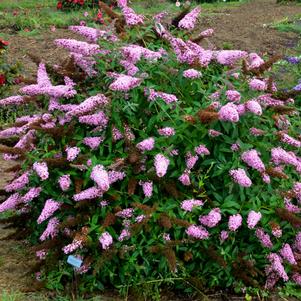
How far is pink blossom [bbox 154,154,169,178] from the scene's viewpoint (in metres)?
3.47

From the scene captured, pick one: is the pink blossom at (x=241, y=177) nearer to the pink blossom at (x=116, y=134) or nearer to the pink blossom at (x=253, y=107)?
the pink blossom at (x=253, y=107)

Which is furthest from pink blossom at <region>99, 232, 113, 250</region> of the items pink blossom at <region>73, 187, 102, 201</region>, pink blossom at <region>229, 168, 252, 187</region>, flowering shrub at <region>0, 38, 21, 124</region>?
flowering shrub at <region>0, 38, 21, 124</region>

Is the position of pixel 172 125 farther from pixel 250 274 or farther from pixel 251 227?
pixel 250 274

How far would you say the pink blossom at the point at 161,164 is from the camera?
347 cm

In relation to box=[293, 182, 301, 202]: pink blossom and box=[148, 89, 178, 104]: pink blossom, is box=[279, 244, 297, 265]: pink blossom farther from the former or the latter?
box=[148, 89, 178, 104]: pink blossom

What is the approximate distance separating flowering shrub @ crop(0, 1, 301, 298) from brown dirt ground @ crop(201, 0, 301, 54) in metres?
6.37

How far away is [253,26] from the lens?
41.1ft

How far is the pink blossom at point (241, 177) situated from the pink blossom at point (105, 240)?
0.83 meters

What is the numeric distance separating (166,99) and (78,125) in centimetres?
64

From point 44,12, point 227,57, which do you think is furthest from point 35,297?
point 44,12

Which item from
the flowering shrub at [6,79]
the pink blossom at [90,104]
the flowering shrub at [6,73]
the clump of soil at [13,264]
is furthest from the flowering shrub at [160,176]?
the flowering shrub at [6,73]

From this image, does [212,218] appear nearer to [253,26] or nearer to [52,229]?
[52,229]

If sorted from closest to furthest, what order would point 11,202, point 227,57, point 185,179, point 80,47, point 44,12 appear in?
1. point 185,179
2. point 80,47
3. point 227,57
4. point 11,202
5. point 44,12

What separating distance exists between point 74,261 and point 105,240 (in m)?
0.25
